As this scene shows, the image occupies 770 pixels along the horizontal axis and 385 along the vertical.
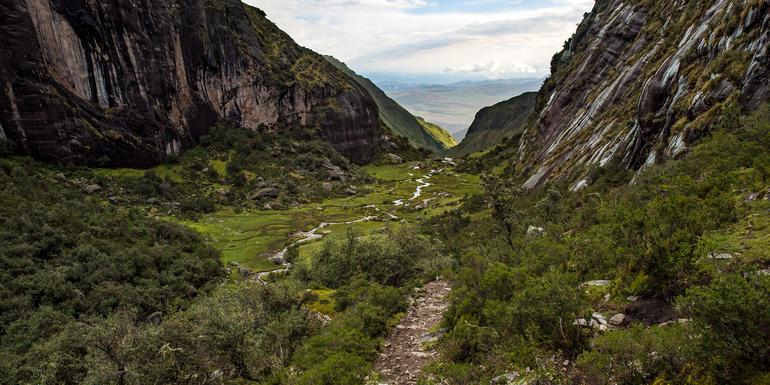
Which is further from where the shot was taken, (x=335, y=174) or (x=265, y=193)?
(x=335, y=174)

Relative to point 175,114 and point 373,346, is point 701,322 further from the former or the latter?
point 175,114

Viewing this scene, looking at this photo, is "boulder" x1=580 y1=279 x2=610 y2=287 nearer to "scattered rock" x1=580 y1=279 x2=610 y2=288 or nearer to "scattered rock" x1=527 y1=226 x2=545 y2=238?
"scattered rock" x1=580 y1=279 x2=610 y2=288

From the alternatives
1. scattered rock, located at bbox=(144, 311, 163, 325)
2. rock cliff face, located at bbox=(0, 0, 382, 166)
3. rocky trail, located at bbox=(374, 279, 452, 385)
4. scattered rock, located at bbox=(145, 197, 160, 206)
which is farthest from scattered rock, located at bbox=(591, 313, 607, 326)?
rock cliff face, located at bbox=(0, 0, 382, 166)

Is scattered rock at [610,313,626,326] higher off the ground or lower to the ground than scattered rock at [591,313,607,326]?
higher

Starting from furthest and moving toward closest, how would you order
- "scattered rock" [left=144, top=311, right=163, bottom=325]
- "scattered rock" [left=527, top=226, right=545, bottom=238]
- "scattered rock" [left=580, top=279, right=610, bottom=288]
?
"scattered rock" [left=144, top=311, right=163, bottom=325] < "scattered rock" [left=527, top=226, right=545, bottom=238] < "scattered rock" [left=580, top=279, right=610, bottom=288]

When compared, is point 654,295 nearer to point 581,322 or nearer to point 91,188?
point 581,322

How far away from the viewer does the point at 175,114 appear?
141 meters

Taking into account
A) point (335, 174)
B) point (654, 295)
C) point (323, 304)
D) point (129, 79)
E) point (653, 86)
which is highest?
point (129, 79)

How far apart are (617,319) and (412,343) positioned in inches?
407

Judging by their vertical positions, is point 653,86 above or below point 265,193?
above

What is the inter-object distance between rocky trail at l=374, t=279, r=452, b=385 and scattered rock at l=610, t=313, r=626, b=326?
734cm

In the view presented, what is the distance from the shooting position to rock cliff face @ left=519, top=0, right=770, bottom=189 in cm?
2850

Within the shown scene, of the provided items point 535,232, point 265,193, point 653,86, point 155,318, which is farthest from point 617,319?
point 265,193

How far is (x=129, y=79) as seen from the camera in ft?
400
